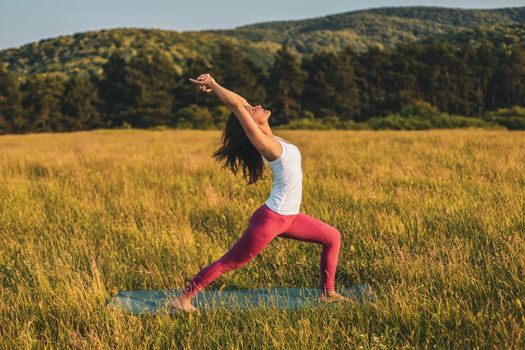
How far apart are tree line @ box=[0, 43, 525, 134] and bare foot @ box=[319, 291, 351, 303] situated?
4289cm

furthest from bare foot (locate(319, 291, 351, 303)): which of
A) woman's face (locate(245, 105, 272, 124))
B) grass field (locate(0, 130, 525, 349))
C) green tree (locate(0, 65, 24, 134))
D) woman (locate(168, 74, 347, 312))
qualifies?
green tree (locate(0, 65, 24, 134))

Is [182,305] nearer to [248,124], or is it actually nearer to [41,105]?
[248,124]

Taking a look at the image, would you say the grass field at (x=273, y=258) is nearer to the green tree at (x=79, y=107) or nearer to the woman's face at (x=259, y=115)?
the woman's face at (x=259, y=115)

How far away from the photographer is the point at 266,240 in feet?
10.9

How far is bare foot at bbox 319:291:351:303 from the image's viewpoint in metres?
3.45

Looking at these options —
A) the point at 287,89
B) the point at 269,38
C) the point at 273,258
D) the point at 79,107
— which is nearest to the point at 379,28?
the point at 269,38

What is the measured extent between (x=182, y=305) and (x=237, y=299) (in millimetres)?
413

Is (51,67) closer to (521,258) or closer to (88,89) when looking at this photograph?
(88,89)

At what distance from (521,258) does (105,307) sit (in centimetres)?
320

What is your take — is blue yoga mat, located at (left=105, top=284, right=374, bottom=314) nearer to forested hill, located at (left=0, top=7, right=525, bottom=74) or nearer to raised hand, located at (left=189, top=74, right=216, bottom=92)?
raised hand, located at (left=189, top=74, right=216, bottom=92)

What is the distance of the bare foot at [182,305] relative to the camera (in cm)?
336

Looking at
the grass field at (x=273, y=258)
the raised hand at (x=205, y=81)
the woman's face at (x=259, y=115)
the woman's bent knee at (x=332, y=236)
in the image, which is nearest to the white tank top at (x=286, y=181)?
the woman's face at (x=259, y=115)

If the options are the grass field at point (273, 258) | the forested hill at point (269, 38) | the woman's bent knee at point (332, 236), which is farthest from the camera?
the forested hill at point (269, 38)

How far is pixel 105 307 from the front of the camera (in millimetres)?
3396
